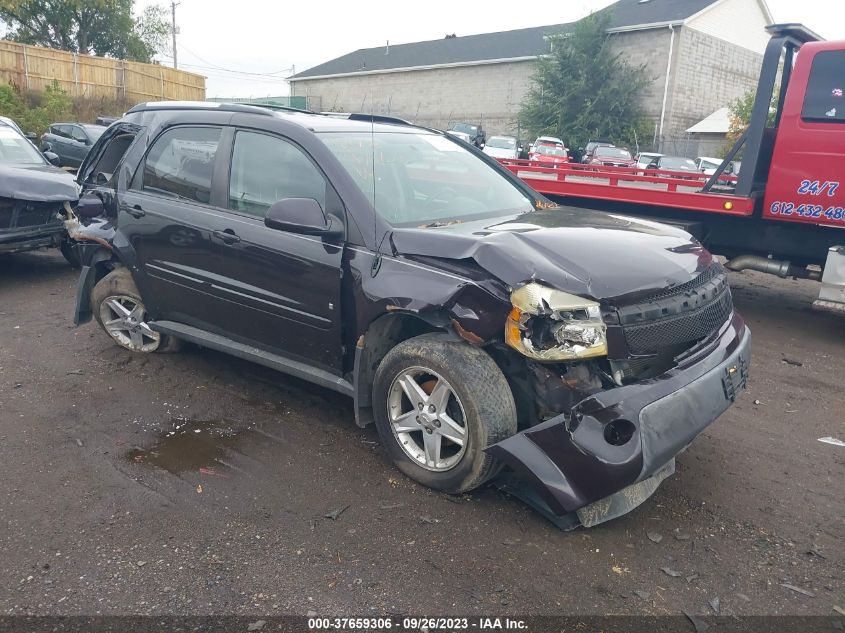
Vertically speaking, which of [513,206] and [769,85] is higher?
[769,85]

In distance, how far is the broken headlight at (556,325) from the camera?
295cm

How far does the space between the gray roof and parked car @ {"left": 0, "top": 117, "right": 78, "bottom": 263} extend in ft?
99.3

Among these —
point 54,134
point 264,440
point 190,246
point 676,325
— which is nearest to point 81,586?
point 264,440

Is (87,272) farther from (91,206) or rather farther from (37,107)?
(37,107)

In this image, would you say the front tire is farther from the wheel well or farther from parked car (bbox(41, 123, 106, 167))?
parked car (bbox(41, 123, 106, 167))

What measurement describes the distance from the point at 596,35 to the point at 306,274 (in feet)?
109

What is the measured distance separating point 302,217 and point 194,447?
1.53 meters

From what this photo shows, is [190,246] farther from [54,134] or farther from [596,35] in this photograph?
[596,35]

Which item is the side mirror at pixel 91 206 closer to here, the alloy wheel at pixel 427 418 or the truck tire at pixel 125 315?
the truck tire at pixel 125 315

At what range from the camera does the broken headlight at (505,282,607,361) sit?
9.68ft

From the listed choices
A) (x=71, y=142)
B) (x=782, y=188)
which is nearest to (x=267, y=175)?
(x=782, y=188)

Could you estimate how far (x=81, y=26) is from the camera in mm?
38625

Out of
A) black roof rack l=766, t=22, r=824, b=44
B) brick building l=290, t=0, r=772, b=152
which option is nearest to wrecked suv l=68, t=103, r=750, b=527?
black roof rack l=766, t=22, r=824, b=44

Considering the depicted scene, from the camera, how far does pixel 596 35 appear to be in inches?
1288
